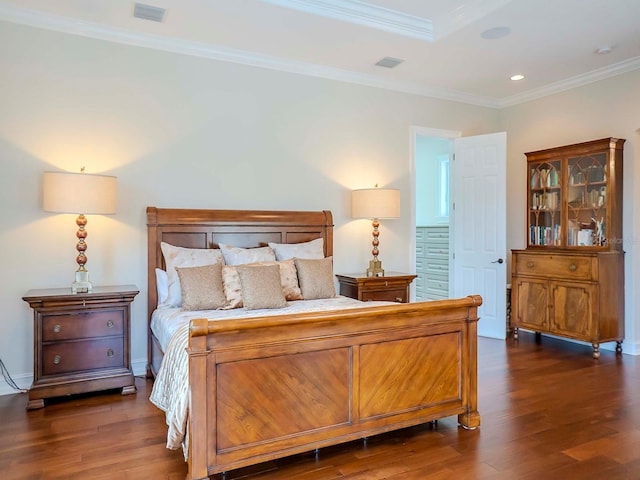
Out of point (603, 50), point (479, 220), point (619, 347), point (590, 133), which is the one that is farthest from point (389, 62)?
point (619, 347)

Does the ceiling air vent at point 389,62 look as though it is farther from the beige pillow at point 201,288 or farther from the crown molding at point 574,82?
the beige pillow at point 201,288

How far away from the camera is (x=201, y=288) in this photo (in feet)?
10.9

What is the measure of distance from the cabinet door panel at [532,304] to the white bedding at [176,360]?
2.51 metres

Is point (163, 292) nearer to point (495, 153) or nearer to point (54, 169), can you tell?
point (54, 169)

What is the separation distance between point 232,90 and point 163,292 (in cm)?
191

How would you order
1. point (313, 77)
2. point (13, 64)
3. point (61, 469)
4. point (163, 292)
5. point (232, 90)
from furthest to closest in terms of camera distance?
point (313, 77) < point (232, 90) < point (163, 292) < point (13, 64) < point (61, 469)

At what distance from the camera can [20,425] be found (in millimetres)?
2877

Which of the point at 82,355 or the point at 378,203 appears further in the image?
the point at 378,203

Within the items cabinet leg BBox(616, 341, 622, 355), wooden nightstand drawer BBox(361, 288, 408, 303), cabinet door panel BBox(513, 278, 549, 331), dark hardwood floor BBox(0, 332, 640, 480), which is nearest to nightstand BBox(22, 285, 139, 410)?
dark hardwood floor BBox(0, 332, 640, 480)

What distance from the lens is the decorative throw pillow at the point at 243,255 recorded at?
384cm

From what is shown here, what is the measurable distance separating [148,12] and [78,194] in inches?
56.6

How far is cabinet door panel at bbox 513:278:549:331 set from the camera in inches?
193

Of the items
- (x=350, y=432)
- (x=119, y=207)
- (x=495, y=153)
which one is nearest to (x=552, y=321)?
(x=495, y=153)

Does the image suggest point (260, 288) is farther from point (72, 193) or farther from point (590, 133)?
point (590, 133)
